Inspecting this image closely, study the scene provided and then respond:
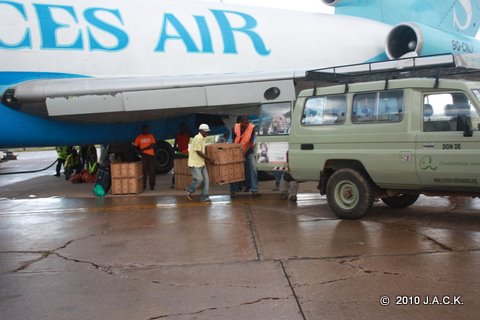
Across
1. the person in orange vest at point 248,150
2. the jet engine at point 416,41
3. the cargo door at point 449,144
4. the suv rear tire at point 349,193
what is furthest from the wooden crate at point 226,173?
the jet engine at point 416,41

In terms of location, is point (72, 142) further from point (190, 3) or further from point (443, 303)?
point (443, 303)

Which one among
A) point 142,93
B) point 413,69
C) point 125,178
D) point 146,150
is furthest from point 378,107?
point 125,178

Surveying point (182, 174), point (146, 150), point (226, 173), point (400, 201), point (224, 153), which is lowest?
point (400, 201)

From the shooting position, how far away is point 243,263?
17.7ft

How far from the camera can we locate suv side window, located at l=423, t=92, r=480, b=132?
6328mm

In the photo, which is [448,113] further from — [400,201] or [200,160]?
[200,160]

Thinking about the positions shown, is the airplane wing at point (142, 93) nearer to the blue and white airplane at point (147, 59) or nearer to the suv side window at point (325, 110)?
the blue and white airplane at point (147, 59)

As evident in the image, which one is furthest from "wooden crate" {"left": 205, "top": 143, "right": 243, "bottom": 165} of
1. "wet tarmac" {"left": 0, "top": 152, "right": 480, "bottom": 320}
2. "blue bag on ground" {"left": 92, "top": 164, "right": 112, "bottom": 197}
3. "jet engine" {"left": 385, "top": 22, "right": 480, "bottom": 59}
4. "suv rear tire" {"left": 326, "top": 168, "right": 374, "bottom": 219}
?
"jet engine" {"left": 385, "top": 22, "right": 480, "bottom": 59}

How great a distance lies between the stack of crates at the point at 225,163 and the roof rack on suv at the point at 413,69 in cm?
250

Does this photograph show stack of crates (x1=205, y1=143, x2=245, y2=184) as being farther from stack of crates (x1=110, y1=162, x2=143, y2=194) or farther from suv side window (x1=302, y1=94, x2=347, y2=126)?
suv side window (x1=302, y1=94, x2=347, y2=126)

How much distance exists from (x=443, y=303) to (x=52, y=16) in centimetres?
1000

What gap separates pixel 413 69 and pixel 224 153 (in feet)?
13.6

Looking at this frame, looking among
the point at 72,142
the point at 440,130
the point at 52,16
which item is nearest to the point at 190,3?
the point at 52,16

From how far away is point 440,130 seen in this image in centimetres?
662
